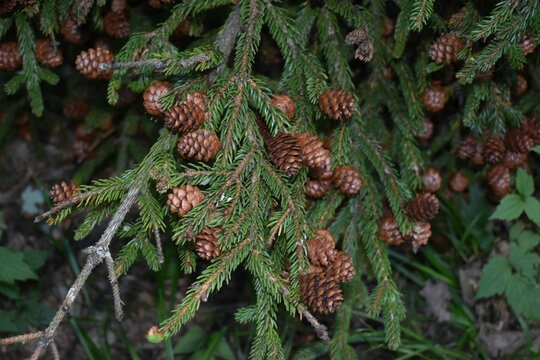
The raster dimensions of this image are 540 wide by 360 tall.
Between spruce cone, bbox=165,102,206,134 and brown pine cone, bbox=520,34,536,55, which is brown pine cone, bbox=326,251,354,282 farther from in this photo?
brown pine cone, bbox=520,34,536,55

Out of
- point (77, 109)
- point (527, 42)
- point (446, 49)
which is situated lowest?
point (77, 109)

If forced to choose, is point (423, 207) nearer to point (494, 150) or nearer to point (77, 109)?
point (494, 150)

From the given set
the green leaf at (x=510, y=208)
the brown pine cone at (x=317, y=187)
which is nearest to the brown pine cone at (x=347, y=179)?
the brown pine cone at (x=317, y=187)

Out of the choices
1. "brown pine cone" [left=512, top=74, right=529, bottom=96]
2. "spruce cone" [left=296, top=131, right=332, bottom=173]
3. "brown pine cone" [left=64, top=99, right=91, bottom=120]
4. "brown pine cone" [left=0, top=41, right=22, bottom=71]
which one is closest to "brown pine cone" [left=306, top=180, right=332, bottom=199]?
"spruce cone" [left=296, top=131, right=332, bottom=173]

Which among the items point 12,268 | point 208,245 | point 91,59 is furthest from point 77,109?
point 208,245

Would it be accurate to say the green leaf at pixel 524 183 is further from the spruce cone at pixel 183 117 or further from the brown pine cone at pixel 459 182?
the spruce cone at pixel 183 117
